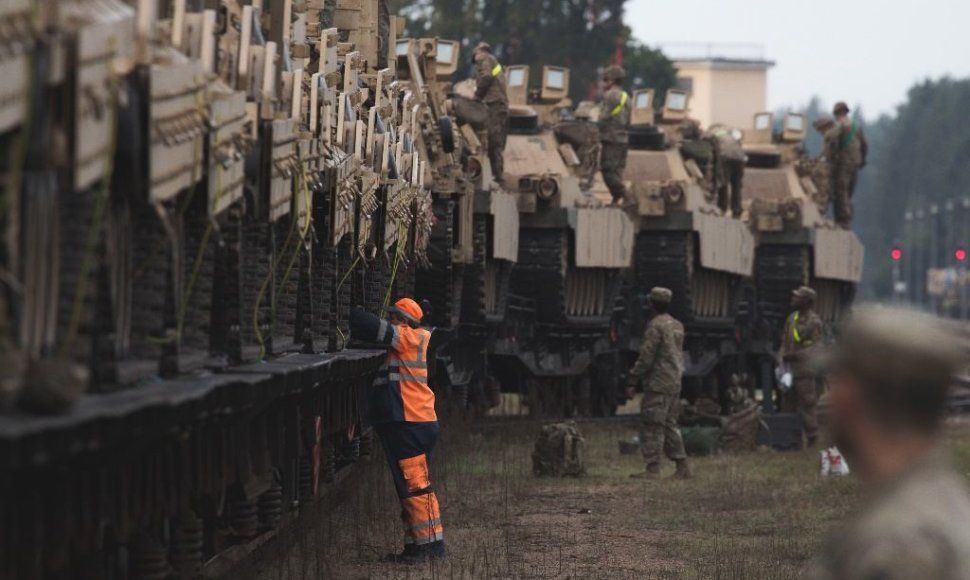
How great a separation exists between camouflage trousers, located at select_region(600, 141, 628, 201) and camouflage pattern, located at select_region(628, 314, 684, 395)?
9.35m

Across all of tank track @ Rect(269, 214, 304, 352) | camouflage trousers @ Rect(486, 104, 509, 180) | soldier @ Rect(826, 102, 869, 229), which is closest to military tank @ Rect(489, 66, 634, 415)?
camouflage trousers @ Rect(486, 104, 509, 180)

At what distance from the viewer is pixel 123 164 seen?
672 cm

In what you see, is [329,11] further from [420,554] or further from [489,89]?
[420,554]

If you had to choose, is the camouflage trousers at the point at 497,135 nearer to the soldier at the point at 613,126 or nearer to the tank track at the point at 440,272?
the soldier at the point at 613,126

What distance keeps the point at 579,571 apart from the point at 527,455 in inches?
318

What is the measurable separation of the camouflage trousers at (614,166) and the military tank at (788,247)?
310 centimetres

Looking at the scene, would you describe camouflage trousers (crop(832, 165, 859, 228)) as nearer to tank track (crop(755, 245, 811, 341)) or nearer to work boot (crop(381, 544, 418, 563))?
tank track (crop(755, 245, 811, 341))

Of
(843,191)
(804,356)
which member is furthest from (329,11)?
(843,191)

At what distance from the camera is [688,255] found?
28.4m

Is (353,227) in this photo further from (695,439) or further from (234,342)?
(695,439)

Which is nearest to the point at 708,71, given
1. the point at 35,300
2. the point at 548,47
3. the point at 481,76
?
the point at 548,47

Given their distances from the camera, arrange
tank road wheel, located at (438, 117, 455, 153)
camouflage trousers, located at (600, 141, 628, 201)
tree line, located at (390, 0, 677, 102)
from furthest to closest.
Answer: tree line, located at (390, 0, 677, 102) < camouflage trousers, located at (600, 141, 628, 201) < tank road wheel, located at (438, 117, 455, 153)

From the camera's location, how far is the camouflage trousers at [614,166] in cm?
2769

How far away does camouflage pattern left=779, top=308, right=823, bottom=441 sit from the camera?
21.5m
